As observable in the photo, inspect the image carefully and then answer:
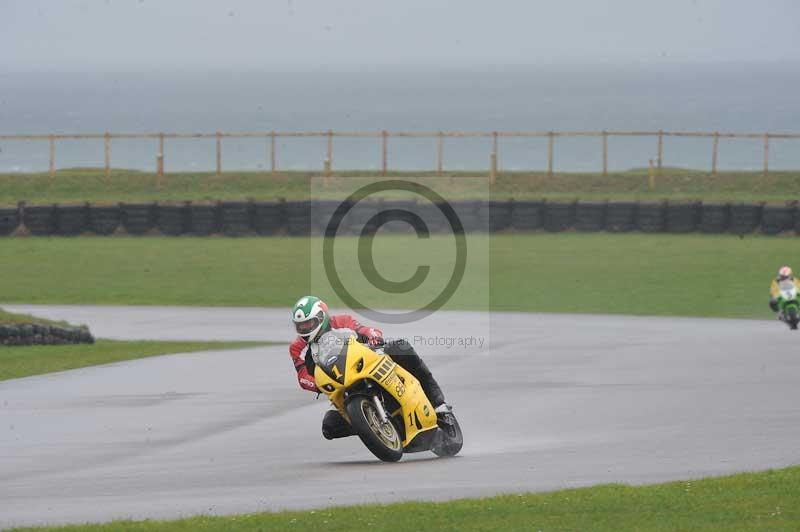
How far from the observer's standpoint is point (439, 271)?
3186cm

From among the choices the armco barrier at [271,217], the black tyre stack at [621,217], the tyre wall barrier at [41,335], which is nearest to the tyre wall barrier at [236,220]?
the armco barrier at [271,217]

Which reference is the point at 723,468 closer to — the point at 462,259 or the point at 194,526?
the point at 194,526

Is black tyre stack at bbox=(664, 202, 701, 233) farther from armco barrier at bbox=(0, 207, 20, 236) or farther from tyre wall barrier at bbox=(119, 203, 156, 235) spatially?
armco barrier at bbox=(0, 207, 20, 236)

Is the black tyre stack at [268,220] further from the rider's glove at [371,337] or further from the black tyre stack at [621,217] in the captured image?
the rider's glove at [371,337]

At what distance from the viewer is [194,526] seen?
854cm

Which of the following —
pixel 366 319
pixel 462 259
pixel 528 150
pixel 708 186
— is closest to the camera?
pixel 366 319

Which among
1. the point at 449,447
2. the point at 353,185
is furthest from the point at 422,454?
the point at 353,185

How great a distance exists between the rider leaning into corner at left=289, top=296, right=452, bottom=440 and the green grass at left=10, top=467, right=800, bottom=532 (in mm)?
2196

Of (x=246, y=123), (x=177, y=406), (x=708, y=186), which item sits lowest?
(x=177, y=406)

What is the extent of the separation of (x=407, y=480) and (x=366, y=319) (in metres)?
14.3

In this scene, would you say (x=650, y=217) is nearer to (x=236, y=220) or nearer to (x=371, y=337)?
(x=236, y=220)

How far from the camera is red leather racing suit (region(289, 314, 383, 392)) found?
437 inches

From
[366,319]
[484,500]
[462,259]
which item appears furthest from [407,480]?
[462,259]

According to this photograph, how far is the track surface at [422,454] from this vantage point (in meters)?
9.90
